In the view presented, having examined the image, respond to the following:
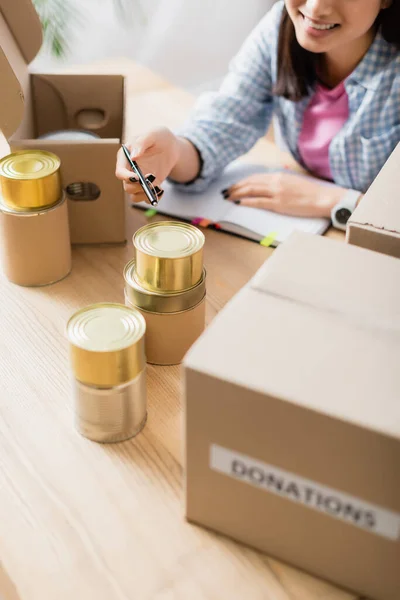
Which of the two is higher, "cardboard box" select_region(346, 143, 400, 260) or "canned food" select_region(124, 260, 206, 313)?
"cardboard box" select_region(346, 143, 400, 260)

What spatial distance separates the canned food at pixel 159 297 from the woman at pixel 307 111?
29 centimetres

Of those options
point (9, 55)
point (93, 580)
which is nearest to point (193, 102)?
point (9, 55)

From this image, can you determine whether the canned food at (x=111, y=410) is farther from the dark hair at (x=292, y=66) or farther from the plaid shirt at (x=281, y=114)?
the dark hair at (x=292, y=66)

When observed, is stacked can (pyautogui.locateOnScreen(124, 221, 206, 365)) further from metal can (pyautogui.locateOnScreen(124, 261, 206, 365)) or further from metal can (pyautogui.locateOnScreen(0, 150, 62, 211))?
metal can (pyautogui.locateOnScreen(0, 150, 62, 211))

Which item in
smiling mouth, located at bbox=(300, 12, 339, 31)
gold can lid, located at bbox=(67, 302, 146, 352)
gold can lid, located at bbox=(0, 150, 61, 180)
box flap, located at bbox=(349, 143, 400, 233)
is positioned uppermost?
smiling mouth, located at bbox=(300, 12, 339, 31)

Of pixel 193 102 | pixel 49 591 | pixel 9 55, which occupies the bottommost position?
pixel 49 591

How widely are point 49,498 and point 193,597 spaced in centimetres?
19

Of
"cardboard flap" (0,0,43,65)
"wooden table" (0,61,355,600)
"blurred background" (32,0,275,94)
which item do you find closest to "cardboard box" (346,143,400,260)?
"wooden table" (0,61,355,600)

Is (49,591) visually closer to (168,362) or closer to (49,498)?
(49,498)

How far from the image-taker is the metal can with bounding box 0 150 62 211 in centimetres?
92

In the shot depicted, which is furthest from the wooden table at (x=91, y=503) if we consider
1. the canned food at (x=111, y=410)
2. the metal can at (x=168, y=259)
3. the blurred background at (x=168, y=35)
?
the blurred background at (x=168, y=35)

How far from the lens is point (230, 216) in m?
1.18

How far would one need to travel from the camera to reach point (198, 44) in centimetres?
232

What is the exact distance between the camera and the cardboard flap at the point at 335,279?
63 centimetres
